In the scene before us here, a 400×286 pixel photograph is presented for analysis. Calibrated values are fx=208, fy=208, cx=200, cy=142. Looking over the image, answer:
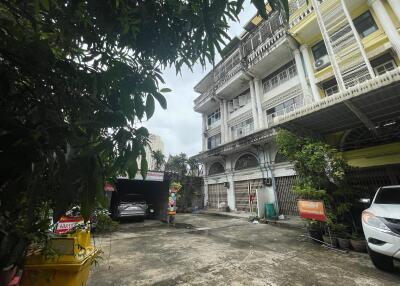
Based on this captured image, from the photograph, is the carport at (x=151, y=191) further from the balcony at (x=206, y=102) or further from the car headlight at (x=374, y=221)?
the balcony at (x=206, y=102)

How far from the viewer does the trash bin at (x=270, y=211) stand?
11.9 m

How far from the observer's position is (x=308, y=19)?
1145 centimetres

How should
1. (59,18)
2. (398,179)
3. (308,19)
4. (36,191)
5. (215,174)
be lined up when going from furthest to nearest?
(215,174) < (308,19) < (398,179) < (59,18) < (36,191)

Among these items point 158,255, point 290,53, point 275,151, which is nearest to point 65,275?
point 158,255

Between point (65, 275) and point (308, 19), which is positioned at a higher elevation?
point (308, 19)

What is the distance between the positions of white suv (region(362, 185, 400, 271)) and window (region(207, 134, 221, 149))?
15847mm

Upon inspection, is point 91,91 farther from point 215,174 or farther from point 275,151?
point 215,174

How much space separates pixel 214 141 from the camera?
20859 millimetres

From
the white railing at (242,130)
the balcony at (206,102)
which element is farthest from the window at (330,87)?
the balcony at (206,102)

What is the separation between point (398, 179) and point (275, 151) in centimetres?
643

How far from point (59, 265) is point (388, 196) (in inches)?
255

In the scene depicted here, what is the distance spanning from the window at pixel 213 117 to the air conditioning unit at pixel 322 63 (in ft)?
33.6

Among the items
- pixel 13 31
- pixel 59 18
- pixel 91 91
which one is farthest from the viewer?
pixel 59 18

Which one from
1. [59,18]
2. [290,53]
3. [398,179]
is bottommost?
[398,179]
